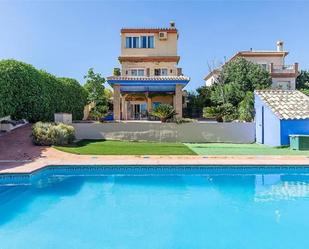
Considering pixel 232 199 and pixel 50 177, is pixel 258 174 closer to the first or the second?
pixel 232 199

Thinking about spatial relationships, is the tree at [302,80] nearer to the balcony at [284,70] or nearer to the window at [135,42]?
the balcony at [284,70]

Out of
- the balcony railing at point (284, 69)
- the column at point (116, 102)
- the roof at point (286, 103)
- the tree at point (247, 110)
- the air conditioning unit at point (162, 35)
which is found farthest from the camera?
the balcony railing at point (284, 69)

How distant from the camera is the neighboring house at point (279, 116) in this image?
21469 mm

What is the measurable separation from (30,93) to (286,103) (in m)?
18.3

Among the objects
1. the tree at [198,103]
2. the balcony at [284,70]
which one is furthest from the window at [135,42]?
the balcony at [284,70]

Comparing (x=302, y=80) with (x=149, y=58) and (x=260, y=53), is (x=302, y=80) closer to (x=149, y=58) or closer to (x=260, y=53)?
(x=260, y=53)

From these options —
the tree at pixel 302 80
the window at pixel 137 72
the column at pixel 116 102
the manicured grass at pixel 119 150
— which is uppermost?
the tree at pixel 302 80

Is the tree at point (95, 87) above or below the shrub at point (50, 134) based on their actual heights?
above

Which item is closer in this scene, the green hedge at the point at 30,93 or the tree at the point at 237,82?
the green hedge at the point at 30,93

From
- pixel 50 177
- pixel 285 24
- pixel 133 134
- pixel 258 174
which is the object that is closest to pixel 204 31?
pixel 285 24

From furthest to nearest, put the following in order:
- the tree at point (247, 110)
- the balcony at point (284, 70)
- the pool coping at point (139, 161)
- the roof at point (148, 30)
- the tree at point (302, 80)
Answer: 1. the tree at point (302, 80)
2. the balcony at point (284, 70)
3. the roof at point (148, 30)
4. the tree at point (247, 110)
5. the pool coping at point (139, 161)

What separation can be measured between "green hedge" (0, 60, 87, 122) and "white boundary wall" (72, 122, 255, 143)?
10.6 ft

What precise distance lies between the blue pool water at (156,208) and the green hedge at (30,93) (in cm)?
895

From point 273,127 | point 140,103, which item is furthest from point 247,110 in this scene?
point 140,103
